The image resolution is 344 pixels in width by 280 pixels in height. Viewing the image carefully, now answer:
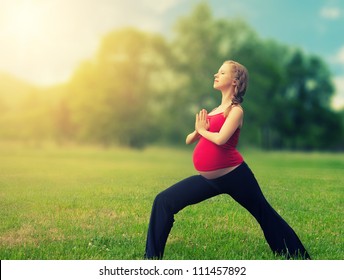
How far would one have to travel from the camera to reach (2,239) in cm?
643

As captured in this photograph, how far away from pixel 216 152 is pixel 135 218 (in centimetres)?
253

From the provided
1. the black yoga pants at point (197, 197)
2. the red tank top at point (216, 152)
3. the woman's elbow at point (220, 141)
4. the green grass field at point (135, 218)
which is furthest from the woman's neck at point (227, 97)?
the green grass field at point (135, 218)

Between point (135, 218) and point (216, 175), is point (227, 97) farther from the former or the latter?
point (135, 218)

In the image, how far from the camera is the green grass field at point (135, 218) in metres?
5.95

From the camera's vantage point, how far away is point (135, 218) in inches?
281

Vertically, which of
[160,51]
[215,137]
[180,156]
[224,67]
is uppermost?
[160,51]

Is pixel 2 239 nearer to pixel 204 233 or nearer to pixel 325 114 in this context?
pixel 204 233

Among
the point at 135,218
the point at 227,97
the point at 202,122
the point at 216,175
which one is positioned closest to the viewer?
the point at 202,122

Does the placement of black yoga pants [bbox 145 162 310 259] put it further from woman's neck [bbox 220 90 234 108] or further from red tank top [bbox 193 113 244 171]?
woman's neck [bbox 220 90 234 108]

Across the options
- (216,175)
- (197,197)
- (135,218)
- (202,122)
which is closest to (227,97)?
(202,122)

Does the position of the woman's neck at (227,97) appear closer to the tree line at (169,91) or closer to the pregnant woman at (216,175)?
the pregnant woman at (216,175)

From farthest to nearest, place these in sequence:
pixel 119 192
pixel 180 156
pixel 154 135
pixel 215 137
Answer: pixel 154 135
pixel 180 156
pixel 119 192
pixel 215 137

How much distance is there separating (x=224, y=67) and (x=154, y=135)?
16.1m
